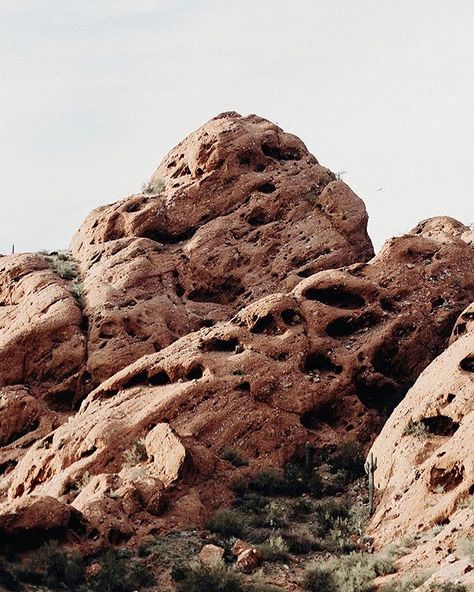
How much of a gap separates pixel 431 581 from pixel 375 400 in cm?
1077

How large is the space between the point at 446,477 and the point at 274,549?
409 cm

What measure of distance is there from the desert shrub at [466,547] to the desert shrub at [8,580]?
846 cm

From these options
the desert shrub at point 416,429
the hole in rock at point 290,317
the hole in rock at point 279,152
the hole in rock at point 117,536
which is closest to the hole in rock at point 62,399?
the hole in rock at point 290,317

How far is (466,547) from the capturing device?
18828 millimetres

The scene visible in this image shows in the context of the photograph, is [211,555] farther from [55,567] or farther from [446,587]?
[446,587]

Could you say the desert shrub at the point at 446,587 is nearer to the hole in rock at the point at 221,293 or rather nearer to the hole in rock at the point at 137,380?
the hole in rock at the point at 137,380

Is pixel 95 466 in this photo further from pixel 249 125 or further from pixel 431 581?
pixel 249 125

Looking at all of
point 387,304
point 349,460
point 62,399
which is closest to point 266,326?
point 387,304

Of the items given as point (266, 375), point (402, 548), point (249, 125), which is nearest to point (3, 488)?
point (266, 375)

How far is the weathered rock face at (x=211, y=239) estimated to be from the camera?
3375 centimetres

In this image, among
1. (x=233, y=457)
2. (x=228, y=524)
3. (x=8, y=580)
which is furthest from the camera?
(x=233, y=457)

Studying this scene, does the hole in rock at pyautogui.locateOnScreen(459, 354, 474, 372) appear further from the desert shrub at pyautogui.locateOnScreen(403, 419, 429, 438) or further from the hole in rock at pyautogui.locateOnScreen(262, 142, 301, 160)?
the hole in rock at pyautogui.locateOnScreen(262, 142, 301, 160)

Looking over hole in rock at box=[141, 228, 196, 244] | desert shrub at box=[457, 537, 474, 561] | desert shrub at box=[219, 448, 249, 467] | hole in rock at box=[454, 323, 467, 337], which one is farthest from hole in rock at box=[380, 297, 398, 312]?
desert shrub at box=[457, 537, 474, 561]

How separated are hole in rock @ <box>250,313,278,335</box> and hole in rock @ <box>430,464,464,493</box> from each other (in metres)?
8.34
